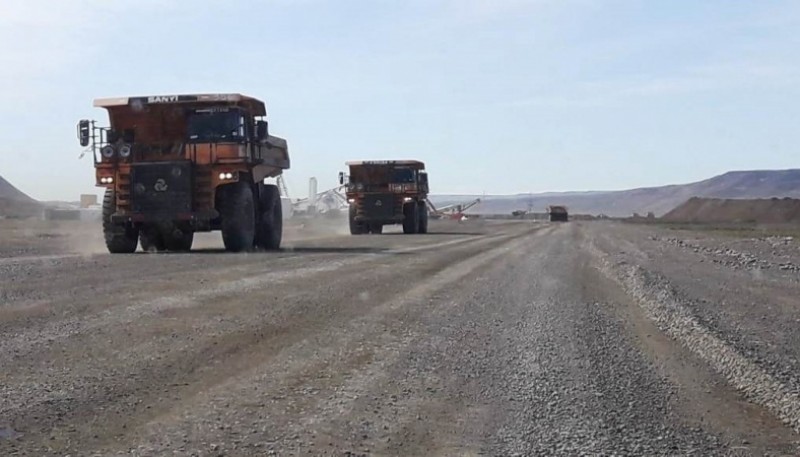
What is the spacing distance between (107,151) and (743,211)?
102 metres

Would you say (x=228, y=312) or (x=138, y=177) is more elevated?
(x=138, y=177)

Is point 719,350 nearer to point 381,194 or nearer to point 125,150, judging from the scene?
point 125,150

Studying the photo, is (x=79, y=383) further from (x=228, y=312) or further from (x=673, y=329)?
(x=673, y=329)

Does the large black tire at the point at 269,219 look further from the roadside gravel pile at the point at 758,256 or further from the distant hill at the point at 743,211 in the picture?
the distant hill at the point at 743,211

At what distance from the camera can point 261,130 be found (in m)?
23.7

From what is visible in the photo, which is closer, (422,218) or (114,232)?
(114,232)

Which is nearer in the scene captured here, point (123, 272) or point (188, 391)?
point (188, 391)

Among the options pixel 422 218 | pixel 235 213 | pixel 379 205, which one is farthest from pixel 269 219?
pixel 422 218

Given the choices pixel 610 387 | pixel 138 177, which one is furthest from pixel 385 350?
pixel 138 177

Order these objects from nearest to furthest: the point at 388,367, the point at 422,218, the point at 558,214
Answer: the point at 388,367
the point at 422,218
the point at 558,214

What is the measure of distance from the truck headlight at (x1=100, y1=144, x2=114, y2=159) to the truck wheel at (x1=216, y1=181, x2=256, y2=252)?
2423 millimetres

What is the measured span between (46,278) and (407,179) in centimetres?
3057

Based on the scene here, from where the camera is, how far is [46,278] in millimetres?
14891

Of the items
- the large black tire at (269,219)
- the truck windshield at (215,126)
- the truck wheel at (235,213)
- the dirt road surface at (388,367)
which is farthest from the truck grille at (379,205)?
the dirt road surface at (388,367)
